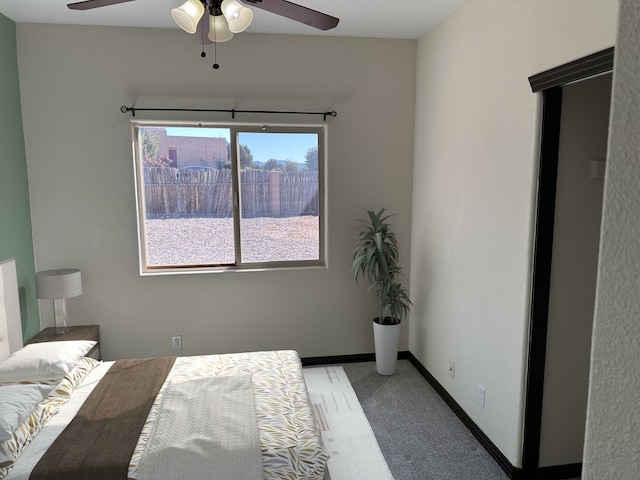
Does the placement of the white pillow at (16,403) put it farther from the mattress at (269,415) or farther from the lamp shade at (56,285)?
the lamp shade at (56,285)

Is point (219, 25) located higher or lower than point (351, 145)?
higher

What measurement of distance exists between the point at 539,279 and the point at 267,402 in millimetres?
1589

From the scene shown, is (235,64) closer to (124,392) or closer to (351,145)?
(351,145)

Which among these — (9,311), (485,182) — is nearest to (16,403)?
(9,311)

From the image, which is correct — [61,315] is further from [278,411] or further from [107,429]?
[278,411]

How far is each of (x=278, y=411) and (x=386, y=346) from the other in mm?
1658

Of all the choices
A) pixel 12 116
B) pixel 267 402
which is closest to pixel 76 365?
pixel 267 402

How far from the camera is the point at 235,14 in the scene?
195 centimetres

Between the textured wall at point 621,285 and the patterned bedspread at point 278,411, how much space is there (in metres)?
1.67

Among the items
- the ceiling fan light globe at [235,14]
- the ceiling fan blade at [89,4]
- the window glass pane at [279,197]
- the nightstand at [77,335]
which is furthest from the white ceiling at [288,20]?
the nightstand at [77,335]

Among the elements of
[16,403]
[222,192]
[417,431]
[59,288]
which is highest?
[222,192]

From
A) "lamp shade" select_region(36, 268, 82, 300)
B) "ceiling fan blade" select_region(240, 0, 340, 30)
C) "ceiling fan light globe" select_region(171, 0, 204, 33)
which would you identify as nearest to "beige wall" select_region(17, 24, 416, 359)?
"lamp shade" select_region(36, 268, 82, 300)

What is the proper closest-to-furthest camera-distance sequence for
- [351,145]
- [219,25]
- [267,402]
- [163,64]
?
[219,25], [267,402], [163,64], [351,145]

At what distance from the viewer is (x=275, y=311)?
156 inches
